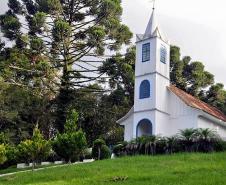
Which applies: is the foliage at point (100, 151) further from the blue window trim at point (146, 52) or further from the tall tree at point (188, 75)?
the tall tree at point (188, 75)

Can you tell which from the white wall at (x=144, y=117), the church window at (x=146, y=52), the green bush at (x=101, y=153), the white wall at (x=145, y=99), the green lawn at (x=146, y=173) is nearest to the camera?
the green lawn at (x=146, y=173)

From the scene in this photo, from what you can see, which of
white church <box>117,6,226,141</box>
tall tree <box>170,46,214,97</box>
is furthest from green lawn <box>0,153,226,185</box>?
tall tree <box>170,46,214,97</box>

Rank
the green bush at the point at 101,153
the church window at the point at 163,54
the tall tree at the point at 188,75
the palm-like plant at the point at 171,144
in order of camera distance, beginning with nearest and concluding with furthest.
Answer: the palm-like plant at the point at 171,144 → the green bush at the point at 101,153 → the church window at the point at 163,54 → the tall tree at the point at 188,75

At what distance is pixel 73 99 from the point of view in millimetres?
39969

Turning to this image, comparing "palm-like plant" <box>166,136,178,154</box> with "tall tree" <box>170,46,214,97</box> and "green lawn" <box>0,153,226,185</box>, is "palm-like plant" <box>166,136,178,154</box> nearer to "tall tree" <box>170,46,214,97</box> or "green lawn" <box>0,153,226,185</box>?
"green lawn" <box>0,153,226,185</box>

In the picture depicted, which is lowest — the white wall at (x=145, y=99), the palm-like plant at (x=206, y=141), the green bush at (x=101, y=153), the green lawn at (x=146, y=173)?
the green lawn at (x=146, y=173)

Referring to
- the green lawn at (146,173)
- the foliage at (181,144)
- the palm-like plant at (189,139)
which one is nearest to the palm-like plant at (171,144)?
the foliage at (181,144)

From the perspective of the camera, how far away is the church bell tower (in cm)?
3166

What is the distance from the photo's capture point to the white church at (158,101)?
3155 centimetres

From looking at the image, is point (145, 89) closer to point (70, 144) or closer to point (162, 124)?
point (162, 124)

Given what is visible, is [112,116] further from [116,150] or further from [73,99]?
[116,150]

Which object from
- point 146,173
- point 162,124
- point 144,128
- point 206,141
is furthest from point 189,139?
point 144,128

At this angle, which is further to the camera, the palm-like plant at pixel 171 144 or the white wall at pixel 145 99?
the white wall at pixel 145 99

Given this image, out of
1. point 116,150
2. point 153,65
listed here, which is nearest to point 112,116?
point 153,65
